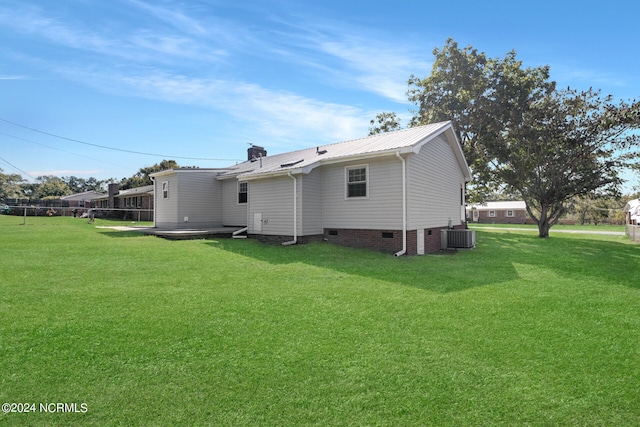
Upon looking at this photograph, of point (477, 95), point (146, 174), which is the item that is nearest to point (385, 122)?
point (477, 95)

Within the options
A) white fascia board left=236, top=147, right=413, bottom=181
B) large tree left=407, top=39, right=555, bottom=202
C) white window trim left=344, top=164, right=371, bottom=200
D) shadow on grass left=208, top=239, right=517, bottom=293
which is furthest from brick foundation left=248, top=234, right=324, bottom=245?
large tree left=407, top=39, right=555, bottom=202

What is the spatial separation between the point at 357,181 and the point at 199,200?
9.96m

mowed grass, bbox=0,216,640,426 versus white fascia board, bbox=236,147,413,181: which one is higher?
white fascia board, bbox=236,147,413,181

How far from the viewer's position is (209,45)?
38.2ft

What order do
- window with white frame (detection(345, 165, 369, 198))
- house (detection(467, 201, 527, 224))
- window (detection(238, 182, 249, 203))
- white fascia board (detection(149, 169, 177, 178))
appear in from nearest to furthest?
1. window with white frame (detection(345, 165, 369, 198))
2. window (detection(238, 182, 249, 203))
3. white fascia board (detection(149, 169, 177, 178))
4. house (detection(467, 201, 527, 224))

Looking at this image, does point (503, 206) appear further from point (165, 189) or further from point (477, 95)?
point (165, 189)

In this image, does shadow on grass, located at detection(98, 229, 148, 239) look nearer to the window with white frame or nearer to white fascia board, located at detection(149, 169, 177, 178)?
white fascia board, located at detection(149, 169, 177, 178)

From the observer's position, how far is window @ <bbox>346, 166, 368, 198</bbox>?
1233cm

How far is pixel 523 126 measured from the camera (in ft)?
67.7

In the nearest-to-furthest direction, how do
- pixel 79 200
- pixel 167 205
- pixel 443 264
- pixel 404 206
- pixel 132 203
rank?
pixel 443 264
pixel 404 206
pixel 167 205
pixel 132 203
pixel 79 200

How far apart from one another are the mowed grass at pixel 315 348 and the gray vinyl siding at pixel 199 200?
427 inches

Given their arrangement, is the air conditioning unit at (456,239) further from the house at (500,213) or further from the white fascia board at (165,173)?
the house at (500,213)

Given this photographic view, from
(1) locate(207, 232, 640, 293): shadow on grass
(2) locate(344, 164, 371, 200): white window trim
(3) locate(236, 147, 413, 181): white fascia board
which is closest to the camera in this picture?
(1) locate(207, 232, 640, 293): shadow on grass

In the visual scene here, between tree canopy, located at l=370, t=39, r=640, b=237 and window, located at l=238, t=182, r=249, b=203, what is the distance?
1405 cm
